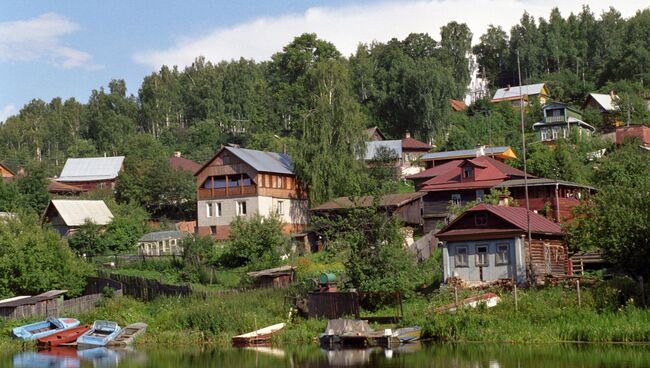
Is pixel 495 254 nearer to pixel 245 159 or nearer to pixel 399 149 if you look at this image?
pixel 245 159

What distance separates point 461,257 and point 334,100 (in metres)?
32.1

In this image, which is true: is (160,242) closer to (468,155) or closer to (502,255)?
(468,155)

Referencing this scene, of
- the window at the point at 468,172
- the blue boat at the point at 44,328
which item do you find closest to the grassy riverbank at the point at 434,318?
the blue boat at the point at 44,328

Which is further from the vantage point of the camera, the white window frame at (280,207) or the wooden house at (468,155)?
the wooden house at (468,155)

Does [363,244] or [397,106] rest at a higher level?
[397,106]

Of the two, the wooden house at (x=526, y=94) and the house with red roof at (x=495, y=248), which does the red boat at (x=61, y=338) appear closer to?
the house with red roof at (x=495, y=248)

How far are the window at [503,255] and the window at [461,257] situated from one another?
5.55ft

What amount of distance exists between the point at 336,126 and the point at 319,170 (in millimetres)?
→ 3987

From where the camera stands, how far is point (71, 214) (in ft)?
253

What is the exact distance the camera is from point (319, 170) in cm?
7444

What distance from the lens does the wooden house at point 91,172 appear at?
109 metres

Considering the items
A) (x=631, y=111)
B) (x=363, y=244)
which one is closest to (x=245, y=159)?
(x=363, y=244)

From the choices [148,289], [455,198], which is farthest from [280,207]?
[148,289]

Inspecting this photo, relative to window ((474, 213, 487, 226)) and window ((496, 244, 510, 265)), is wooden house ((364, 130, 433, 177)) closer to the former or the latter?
A: window ((474, 213, 487, 226))
